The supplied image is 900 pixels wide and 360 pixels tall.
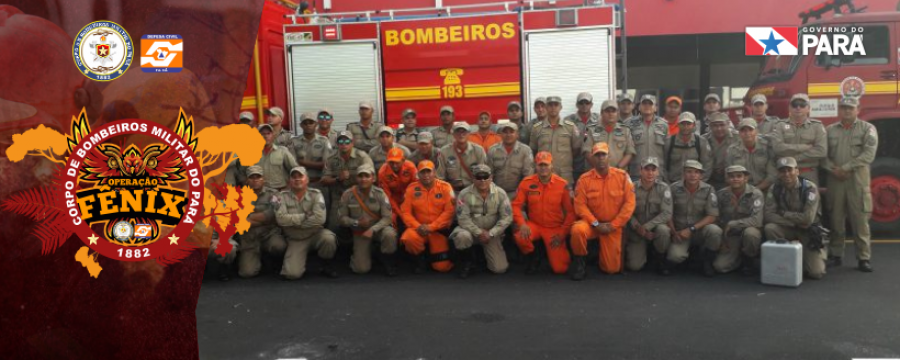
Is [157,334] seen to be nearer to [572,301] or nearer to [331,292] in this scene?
[331,292]

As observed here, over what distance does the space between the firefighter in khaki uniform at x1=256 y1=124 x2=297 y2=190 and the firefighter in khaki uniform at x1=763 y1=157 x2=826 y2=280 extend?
4.72 metres

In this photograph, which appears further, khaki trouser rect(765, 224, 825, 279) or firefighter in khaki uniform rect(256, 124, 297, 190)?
firefighter in khaki uniform rect(256, 124, 297, 190)

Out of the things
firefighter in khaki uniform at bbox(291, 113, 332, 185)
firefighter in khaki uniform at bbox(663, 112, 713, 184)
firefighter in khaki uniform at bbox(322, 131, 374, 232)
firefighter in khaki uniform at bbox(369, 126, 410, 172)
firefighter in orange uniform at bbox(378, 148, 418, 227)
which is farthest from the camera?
firefighter in khaki uniform at bbox(291, 113, 332, 185)

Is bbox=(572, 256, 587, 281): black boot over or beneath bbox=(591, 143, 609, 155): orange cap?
beneath

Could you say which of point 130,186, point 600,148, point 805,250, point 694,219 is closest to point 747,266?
point 805,250

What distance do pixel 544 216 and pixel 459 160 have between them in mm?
1134

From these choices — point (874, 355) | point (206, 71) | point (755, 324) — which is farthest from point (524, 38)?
point (206, 71)

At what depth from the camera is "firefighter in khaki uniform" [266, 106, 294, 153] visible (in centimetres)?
727

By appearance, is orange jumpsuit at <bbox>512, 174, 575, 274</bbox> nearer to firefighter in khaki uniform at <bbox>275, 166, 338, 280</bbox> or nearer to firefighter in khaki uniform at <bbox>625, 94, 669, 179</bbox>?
firefighter in khaki uniform at <bbox>625, 94, 669, 179</bbox>

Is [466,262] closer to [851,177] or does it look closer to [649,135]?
[649,135]

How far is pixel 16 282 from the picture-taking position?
8.49ft

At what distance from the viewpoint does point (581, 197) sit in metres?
6.28

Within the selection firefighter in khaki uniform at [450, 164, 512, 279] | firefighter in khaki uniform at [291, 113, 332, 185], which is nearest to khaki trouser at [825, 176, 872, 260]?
firefighter in khaki uniform at [450, 164, 512, 279]

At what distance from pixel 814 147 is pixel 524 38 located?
3204 millimetres
